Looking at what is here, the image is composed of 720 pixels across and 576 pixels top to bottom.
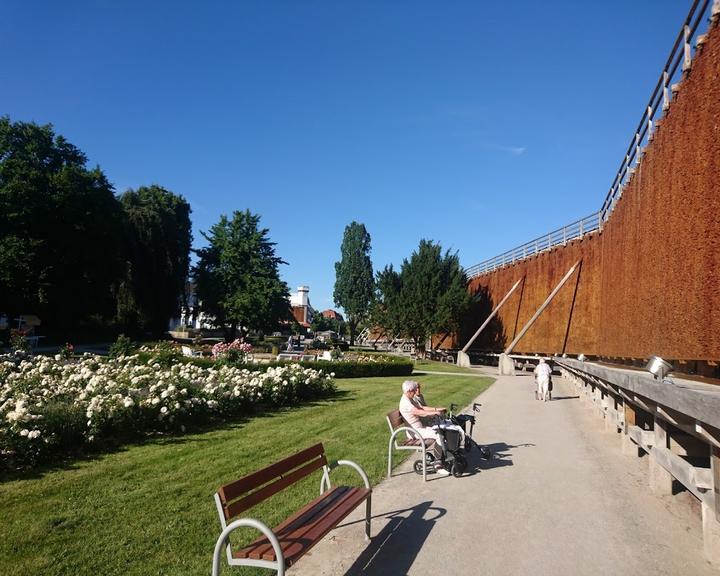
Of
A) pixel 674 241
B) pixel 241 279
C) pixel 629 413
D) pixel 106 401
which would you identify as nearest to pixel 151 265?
pixel 241 279

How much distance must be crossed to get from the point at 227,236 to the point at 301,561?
4560 cm

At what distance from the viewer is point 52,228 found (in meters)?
35.5

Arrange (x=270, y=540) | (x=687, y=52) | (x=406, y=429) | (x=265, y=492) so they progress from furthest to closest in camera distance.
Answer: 1. (x=687, y=52)
2. (x=406, y=429)
3. (x=265, y=492)
4. (x=270, y=540)

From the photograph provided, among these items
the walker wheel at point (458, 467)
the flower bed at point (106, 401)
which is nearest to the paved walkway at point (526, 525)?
the walker wheel at point (458, 467)

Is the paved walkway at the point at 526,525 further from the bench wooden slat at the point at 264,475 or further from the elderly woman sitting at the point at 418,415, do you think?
the bench wooden slat at the point at 264,475

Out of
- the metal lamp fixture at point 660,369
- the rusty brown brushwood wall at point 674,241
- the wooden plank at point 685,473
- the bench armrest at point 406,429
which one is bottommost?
the bench armrest at point 406,429

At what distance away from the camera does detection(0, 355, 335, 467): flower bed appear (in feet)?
22.2

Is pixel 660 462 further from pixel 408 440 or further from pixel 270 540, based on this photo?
pixel 270 540

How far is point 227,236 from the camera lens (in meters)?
47.6

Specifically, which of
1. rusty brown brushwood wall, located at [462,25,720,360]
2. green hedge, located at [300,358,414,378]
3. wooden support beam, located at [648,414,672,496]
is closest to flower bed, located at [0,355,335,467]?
wooden support beam, located at [648,414,672,496]

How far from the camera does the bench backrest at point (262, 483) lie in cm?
353

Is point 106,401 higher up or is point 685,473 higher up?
point 685,473

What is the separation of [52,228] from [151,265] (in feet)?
30.3

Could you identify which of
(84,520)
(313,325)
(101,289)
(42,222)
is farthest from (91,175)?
(313,325)
